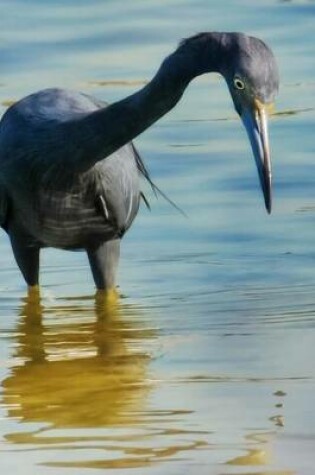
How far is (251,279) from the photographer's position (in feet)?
25.8

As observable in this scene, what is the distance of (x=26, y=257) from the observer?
771 centimetres

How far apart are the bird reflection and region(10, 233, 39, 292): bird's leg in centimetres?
8

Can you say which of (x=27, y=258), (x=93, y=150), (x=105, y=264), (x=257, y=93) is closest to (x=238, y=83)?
(x=257, y=93)

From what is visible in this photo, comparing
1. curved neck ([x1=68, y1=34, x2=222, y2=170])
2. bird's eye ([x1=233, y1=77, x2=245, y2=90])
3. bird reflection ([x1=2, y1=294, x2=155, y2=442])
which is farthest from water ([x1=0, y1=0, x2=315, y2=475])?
bird's eye ([x1=233, y1=77, x2=245, y2=90])

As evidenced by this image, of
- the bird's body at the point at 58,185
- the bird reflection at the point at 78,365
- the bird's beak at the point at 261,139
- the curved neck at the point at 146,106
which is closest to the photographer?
the bird reflection at the point at 78,365

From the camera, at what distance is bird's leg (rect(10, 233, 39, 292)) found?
770 cm

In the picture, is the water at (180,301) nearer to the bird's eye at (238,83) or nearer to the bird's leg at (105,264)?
the bird's leg at (105,264)

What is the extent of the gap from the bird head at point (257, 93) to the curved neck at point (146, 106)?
0.19 meters

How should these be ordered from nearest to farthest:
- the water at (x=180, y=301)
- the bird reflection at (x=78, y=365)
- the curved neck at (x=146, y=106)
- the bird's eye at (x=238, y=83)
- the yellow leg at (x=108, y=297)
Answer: the water at (x=180, y=301) < the bird reflection at (x=78, y=365) < the bird's eye at (x=238, y=83) < the curved neck at (x=146, y=106) < the yellow leg at (x=108, y=297)

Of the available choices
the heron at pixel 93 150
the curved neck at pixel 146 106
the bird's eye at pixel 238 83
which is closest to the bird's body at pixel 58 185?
the heron at pixel 93 150

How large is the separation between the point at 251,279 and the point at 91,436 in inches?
100

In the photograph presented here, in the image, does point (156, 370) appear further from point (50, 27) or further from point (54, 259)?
point (50, 27)

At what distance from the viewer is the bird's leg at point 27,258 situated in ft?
25.3

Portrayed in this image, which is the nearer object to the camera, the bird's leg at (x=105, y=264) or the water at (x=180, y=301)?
the water at (x=180, y=301)
